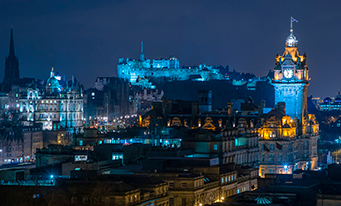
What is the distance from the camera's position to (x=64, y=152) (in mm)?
116562

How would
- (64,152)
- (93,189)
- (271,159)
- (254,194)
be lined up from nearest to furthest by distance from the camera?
1. (93,189)
2. (254,194)
3. (64,152)
4. (271,159)

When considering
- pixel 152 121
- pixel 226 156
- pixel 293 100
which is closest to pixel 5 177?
pixel 226 156

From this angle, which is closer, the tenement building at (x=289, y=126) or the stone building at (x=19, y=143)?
the tenement building at (x=289, y=126)

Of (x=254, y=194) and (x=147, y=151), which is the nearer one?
(x=254, y=194)

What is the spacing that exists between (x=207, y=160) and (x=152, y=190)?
18323mm

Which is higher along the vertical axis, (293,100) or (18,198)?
(293,100)

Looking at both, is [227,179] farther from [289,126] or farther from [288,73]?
[288,73]

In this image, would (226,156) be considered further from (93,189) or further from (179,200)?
(93,189)

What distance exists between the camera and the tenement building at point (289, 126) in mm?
146500

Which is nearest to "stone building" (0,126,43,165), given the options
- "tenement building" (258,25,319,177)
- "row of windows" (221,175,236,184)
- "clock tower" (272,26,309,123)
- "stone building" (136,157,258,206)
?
"tenement building" (258,25,319,177)

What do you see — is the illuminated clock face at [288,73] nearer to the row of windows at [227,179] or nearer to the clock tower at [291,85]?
the clock tower at [291,85]

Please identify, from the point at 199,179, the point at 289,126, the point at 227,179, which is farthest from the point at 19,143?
the point at 199,179

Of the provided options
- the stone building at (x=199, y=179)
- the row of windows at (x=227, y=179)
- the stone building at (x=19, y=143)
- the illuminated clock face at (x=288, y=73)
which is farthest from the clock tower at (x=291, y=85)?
the row of windows at (x=227, y=179)

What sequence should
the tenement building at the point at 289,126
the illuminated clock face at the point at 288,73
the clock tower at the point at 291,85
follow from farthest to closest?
1. the illuminated clock face at the point at 288,73
2. the clock tower at the point at 291,85
3. the tenement building at the point at 289,126
